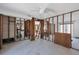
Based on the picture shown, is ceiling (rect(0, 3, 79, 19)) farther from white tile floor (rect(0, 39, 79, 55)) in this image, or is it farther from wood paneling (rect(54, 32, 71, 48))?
white tile floor (rect(0, 39, 79, 55))

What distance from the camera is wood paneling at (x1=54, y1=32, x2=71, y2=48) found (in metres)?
8.36

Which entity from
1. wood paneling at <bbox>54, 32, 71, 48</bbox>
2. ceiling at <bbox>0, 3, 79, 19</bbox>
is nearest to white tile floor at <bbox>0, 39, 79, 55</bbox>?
wood paneling at <bbox>54, 32, 71, 48</bbox>

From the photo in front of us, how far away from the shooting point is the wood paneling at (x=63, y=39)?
8358 millimetres

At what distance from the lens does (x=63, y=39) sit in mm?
9133
